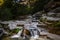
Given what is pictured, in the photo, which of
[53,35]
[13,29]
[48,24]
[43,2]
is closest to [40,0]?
[43,2]

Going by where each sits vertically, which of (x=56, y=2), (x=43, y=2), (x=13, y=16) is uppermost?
(x=56, y=2)

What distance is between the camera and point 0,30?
18.0 meters

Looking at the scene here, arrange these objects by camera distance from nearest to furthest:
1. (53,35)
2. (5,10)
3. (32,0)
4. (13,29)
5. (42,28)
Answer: (53,35)
(42,28)
(13,29)
(5,10)
(32,0)

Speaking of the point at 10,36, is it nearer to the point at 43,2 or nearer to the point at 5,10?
the point at 5,10

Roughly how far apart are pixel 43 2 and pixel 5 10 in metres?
6.22

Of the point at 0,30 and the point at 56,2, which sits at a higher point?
the point at 56,2

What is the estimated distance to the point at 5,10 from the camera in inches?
1006

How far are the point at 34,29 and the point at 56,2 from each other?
4.08m

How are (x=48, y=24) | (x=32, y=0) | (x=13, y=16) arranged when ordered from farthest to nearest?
(x=32, y=0) → (x=13, y=16) → (x=48, y=24)

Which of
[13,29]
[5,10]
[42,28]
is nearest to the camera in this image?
[42,28]

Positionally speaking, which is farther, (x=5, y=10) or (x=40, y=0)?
(x=40, y=0)

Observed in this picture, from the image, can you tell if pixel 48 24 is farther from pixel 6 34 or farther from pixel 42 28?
pixel 6 34

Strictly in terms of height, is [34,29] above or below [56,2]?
below

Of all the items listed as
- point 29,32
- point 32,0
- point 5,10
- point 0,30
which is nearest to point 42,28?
point 29,32
